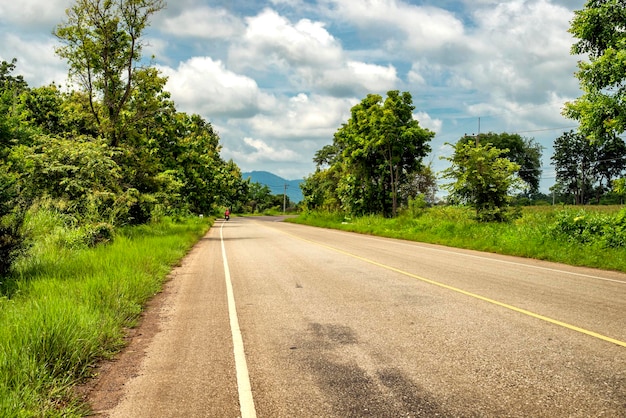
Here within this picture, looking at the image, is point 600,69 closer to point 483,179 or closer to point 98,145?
point 483,179

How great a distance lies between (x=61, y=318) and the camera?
203 inches

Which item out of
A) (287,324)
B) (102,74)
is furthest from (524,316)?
(102,74)

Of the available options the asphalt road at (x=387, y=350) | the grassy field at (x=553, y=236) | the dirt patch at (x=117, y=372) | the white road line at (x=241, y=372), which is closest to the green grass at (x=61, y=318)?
the dirt patch at (x=117, y=372)

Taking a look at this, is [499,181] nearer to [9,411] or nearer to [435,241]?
[435,241]

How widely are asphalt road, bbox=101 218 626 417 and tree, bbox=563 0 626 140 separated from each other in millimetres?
6990

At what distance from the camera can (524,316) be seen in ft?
21.7

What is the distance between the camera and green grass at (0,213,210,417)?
3861 millimetres

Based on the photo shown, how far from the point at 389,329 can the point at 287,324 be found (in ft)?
4.73

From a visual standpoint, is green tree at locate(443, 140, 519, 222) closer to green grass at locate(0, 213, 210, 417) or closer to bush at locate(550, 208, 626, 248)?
bush at locate(550, 208, 626, 248)

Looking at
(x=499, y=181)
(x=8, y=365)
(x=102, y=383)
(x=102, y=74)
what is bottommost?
(x=102, y=383)

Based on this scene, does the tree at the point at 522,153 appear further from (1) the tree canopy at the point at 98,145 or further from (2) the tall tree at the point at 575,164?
(1) the tree canopy at the point at 98,145

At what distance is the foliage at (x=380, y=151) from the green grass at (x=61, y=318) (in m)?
24.2

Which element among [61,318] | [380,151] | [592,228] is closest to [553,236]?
[592,228]

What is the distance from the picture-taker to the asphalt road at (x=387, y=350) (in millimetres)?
3820
